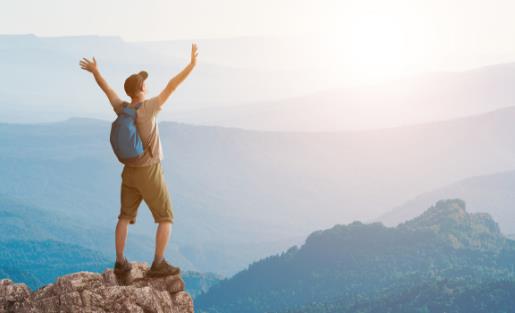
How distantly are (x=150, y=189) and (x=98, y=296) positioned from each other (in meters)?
2.07

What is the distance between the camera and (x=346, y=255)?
16412 cm

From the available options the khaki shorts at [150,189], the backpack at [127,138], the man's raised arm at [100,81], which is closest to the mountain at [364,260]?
the khaki shorts at [150,189]

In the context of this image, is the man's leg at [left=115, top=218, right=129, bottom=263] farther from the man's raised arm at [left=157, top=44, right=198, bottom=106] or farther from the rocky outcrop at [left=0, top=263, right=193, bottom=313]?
the man's raised arm at [left=157, top=44, right=198, bottom=106]

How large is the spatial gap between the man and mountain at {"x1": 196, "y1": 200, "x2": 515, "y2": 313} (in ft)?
415

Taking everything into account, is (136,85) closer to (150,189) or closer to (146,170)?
(146,170)

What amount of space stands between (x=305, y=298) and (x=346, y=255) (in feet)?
49.4

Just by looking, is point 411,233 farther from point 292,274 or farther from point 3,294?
point 3,294

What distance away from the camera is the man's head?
12.8m

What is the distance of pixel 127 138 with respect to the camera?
12492 mm

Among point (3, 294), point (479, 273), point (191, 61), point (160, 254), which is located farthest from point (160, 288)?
point (479, 273)

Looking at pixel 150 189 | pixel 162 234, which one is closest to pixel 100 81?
pixel 150 189

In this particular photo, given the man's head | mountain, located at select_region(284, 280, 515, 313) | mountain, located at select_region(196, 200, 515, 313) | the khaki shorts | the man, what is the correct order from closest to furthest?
the man < the man's head < the khaki shorts < mountain, located at select_region(284, 280, 515, 313) < mountain, located at select_region(196, 200, 515, 313)

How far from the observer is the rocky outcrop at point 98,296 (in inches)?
476

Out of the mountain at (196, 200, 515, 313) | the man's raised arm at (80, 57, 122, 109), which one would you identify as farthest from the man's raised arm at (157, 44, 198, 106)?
the mountain at (196, 200, 515, 313)
